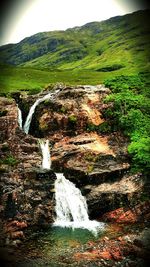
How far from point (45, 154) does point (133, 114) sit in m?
7.40

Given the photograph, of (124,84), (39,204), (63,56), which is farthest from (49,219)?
(63,56)

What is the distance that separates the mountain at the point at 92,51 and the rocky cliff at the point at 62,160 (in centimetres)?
4633

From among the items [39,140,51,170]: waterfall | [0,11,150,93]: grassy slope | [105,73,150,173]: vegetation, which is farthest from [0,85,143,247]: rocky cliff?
[0,11,150,93]: grassy slope

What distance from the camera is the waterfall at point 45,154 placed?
2406 centimetres

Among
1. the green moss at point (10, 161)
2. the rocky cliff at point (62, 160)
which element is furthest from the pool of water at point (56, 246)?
the green moss at point (10, 161)

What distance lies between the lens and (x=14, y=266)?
49.4 feet

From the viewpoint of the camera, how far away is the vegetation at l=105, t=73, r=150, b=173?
77.2 ft

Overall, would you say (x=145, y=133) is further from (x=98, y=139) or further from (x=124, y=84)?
(x=124, y=84)

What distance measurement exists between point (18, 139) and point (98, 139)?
5.47m

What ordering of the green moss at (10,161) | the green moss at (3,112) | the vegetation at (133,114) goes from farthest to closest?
1. the green moss at (3,112)
2. the vegetation at (133,114)
3. the green moss at (10,161)

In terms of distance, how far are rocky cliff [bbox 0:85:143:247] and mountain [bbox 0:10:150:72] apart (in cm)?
4633

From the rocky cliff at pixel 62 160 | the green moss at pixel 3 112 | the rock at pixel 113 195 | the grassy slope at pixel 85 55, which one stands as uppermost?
the grassy slope at pixel 85 55

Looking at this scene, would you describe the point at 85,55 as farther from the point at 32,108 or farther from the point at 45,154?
the point at 45,154

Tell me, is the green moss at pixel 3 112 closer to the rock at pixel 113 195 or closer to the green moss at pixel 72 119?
the green moss at pixel 72 119
